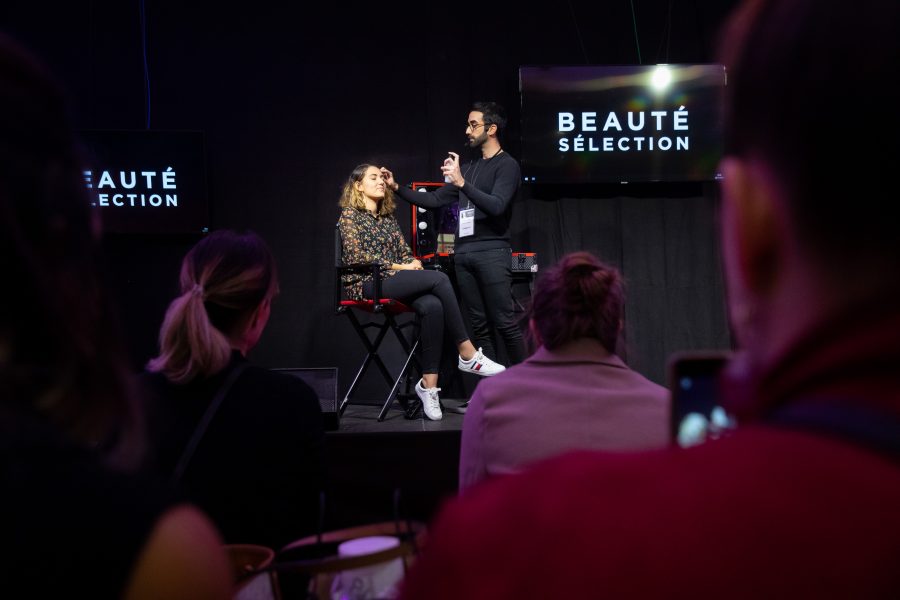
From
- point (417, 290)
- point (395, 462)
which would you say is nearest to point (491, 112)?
point (417, 290)

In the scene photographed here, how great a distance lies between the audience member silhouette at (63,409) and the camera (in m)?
0.38

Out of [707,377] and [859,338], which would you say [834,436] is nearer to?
[859,338]

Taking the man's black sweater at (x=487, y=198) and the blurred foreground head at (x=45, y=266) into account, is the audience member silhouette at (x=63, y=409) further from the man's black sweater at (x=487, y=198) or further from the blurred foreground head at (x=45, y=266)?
the man's black sweater at (x=487, y=198)

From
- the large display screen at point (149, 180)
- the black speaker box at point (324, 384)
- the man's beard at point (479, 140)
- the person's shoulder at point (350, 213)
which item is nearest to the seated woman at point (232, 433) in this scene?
the black speaker box at point (324, 384)

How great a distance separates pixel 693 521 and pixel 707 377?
0.28m

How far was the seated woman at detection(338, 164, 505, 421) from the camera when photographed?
11.8 feet

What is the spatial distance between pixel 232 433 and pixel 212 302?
35 cm

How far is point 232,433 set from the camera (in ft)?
4.44

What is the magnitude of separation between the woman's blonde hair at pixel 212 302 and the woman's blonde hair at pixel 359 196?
2.32m

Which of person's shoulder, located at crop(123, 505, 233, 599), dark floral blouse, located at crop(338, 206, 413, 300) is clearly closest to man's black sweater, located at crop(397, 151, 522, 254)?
dark floral blouse, located at crop(338, 206, 413, 300)

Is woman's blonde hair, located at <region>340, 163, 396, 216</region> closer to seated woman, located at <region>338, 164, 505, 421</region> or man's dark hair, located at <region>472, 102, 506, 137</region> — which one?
seated woman, located at <region>338, 164, 505, 421</region>

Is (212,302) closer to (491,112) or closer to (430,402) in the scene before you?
(430,402)

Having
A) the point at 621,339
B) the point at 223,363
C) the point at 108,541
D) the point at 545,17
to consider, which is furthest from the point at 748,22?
the point at 545,17

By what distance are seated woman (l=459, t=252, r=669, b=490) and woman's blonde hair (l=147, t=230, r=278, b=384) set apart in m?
0.55
